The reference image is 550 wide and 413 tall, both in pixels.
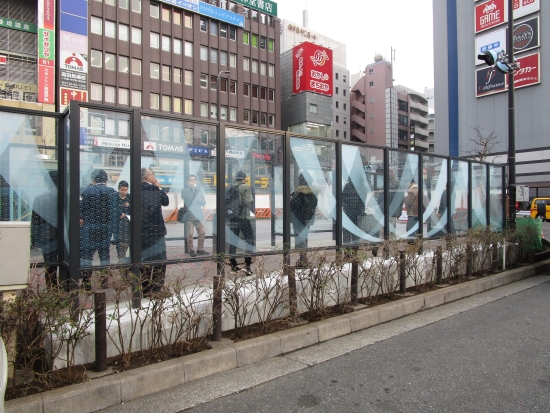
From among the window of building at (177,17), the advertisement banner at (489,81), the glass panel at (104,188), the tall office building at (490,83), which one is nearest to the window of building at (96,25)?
the window of building at (177,17)

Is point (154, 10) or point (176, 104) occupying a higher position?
point (154, 10)

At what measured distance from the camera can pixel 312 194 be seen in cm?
688

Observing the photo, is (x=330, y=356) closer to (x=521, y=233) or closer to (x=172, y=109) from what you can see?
(x=521, y=233)

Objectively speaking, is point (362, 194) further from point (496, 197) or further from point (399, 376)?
point (496, 197)

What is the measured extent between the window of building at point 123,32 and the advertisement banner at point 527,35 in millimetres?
39887

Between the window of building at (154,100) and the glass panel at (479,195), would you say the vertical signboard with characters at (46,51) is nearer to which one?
the window of building at (154,100)

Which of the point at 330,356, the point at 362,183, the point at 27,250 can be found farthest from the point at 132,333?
the point at 362,183

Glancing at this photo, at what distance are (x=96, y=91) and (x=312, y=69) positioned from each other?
31824 millimetres

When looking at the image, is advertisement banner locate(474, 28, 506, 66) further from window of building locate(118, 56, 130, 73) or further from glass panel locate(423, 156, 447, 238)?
glass panel locate(423, 156, 447, 238)

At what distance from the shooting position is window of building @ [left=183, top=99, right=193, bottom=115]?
49312mm

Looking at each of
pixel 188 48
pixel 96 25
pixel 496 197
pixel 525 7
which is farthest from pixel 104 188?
pixel 188 48

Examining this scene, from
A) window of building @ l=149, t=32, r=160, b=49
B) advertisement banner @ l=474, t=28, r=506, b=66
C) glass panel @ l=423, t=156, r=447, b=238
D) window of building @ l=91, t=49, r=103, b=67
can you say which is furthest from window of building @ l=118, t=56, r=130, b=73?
glass panel @ l=423, t=156, r=447, b=238

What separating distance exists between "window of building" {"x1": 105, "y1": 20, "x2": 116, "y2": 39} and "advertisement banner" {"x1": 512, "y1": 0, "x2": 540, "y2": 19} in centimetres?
4073

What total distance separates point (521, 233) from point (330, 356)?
764 centimetres
